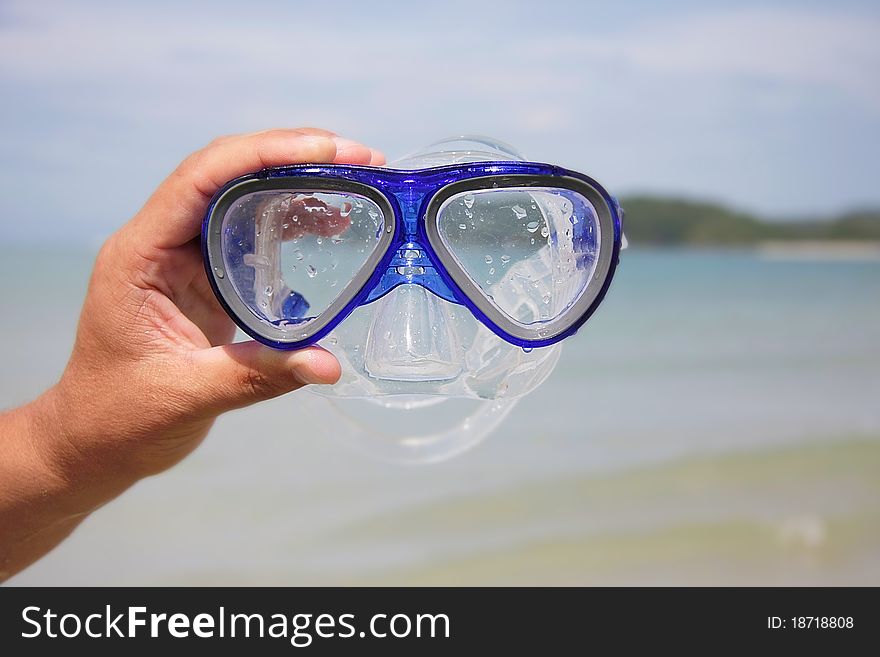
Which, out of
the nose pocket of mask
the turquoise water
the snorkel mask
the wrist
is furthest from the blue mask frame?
the turquoise water

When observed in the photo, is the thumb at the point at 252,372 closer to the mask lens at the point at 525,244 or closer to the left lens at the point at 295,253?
the left lens at the point at 295,253

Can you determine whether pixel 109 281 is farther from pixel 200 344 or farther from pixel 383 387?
pixel 383 387

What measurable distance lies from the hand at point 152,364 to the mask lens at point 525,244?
275 mm

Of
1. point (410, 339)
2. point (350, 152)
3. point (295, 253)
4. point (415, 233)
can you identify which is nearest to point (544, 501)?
point (410, 339)

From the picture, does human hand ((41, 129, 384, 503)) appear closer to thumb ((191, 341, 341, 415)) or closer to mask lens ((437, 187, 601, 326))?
thumb ((191, 341, 341, 415))

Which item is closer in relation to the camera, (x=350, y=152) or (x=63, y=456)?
(x=350, y=152)

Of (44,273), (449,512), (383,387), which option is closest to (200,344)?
(383,387)

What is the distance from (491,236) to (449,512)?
4218mm

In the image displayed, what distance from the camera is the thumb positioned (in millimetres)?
1904

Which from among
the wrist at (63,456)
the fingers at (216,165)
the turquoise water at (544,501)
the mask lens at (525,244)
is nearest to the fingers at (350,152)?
the fingers at (216,165)

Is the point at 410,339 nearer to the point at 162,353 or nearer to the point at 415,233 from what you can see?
the point at 415,233

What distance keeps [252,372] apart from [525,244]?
0.72 metres

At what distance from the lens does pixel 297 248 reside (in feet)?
7.07

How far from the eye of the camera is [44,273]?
78.8 ft
